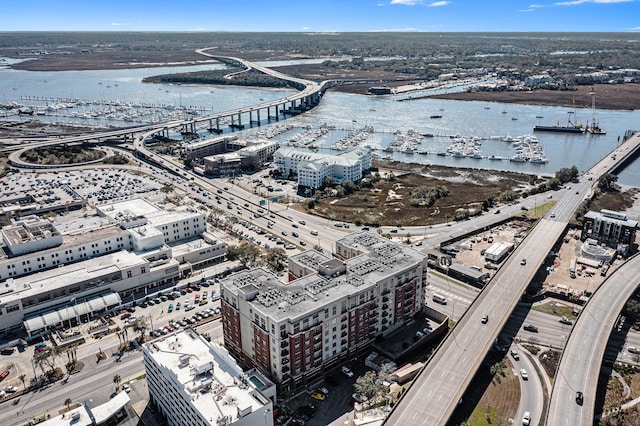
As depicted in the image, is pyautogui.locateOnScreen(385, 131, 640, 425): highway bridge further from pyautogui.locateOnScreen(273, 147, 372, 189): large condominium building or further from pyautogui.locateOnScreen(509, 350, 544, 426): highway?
pyautogui.locateOnScreen(273, 147, 372, 189): large condominium building

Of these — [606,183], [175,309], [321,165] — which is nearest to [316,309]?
[175,309]

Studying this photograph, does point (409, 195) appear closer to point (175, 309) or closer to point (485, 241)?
point (485, 241)

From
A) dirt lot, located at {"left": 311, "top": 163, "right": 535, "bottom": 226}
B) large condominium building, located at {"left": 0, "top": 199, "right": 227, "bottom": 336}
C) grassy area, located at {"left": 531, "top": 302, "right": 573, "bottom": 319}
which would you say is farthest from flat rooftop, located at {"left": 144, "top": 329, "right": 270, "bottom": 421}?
dirt lot, located at {"left": 311, "top": 163, "right": 535, "bottom": 226}

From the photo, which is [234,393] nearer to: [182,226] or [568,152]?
[182,226]

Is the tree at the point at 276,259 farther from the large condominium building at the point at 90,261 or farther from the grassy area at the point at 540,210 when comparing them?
the grassy area at the point at 540,210

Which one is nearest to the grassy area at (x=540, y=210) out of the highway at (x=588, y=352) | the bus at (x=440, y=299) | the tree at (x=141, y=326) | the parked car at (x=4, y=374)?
the highway at (x=588, y=352)
